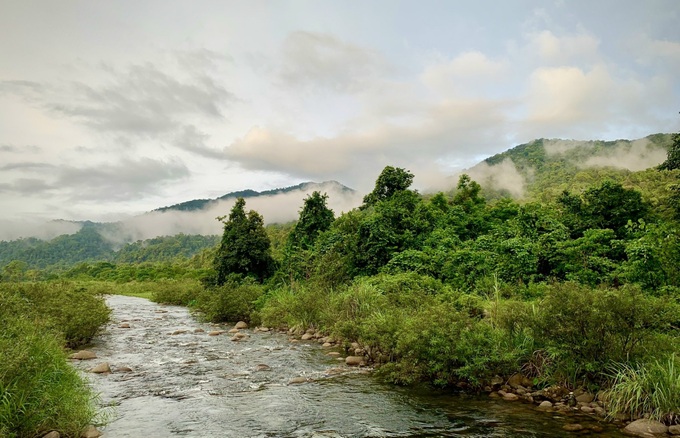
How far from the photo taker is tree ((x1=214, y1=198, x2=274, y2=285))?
1635 inches

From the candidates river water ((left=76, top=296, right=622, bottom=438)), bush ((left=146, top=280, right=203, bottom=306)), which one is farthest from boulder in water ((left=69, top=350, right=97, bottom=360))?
bush ((left=146, top=280, right=203, bottom=306))

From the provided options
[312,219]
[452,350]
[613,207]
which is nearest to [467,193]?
[613,207]

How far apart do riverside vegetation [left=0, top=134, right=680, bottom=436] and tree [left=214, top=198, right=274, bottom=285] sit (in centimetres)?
13

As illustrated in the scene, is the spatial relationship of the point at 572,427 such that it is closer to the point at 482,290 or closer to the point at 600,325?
the point at 600,325

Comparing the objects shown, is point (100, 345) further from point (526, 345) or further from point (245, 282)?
point (526, 345)

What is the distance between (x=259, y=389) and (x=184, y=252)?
6851 inches

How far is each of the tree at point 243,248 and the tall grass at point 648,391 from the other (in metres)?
34.4

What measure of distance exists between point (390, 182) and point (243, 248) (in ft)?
50.9

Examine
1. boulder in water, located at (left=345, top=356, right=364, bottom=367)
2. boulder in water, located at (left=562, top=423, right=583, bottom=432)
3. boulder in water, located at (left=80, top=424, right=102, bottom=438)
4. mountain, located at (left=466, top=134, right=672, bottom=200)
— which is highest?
mountain, located at (left=466, top=134, right=672, bottom=200)

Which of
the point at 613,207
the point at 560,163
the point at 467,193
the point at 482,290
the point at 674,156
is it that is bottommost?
the point at 482,290

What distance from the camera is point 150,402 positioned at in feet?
40.6

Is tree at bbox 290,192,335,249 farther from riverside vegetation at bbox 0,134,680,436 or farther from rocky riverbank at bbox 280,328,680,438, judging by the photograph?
rocky riverbank at bbox 280,328,680,438

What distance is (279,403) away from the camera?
12.3 meters

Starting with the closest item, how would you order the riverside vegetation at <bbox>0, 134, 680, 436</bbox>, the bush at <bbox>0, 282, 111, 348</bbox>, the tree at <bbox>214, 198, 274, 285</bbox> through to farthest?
1. the riverside vegetation at <bbox>0, 134, 680, 436</bbox>
2. the bush at <bbox>0, 282, 111, 348</bbox>
3. the tree at <bbox>214, 198, 274, 285</bbox>
